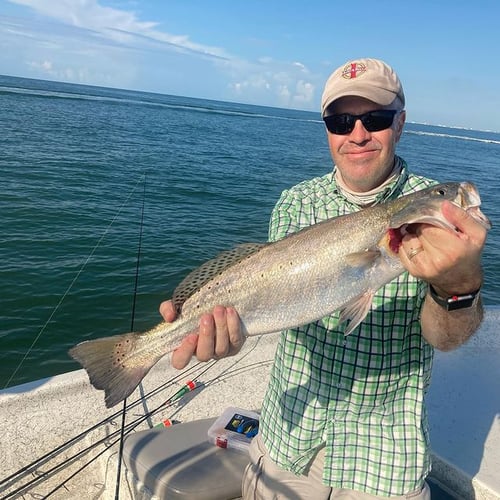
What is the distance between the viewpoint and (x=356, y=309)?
322 centimetres

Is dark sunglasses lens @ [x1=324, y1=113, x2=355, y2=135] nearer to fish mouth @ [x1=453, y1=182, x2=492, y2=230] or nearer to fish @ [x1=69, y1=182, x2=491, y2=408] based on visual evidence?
fish @ [x1=69, y1=182, x2=491, y2=408]

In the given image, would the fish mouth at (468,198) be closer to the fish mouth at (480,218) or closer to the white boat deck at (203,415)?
the fish mouth at (480,218)

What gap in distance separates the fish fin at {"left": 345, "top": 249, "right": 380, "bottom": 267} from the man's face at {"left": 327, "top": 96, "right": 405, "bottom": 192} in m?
0.59

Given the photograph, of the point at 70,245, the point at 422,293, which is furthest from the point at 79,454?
the point at 70,245

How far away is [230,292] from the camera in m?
3.61

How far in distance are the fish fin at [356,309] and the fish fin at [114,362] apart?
4.86ft

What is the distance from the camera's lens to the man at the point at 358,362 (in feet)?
11.1

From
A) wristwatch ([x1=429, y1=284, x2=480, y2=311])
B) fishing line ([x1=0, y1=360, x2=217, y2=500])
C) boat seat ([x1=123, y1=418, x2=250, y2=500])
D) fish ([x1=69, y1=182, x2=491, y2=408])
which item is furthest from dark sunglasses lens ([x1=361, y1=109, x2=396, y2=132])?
fishing line ([x1=0, y1=360, x2=217, y2=500])

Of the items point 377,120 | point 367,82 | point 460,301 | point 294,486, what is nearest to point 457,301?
point 460,301

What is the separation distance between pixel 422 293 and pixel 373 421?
1.01m

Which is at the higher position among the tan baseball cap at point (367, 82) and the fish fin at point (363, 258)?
the tan baseball cap at point (367, 82)

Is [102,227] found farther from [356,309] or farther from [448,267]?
[448,267]

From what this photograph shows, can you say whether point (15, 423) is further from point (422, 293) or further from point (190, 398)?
point (422, 293)

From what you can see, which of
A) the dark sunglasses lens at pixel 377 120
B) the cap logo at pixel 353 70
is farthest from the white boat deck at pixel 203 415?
the cap logo at pixel 353 70
